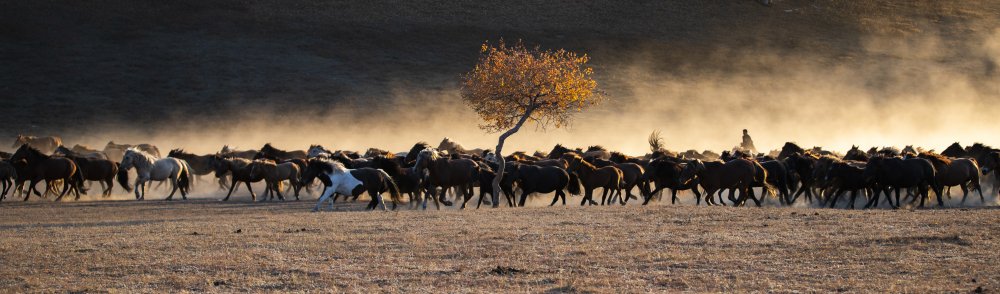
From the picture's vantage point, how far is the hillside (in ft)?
251

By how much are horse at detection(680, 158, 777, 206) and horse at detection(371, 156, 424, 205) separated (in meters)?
6.31

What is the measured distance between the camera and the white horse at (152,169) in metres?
34.6

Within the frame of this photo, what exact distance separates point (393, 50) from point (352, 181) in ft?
208

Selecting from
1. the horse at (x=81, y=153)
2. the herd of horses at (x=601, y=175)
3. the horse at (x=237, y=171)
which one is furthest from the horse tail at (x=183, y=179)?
the horse at (x=81, y=153)

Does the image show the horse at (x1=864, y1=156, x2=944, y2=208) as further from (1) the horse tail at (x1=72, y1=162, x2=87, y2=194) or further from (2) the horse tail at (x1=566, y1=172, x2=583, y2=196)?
(1) the horse tail at (x1=72, y1=162, x2=87, y2=194)

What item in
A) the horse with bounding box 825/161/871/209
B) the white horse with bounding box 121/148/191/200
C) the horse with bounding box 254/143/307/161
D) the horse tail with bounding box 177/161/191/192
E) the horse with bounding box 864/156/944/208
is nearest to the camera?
the horse with bounding box 864/156/944/208

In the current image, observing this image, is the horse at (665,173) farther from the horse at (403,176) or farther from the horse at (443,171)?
the horse at (403,176)

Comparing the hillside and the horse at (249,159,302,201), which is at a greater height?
the hillside

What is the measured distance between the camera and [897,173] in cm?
2716

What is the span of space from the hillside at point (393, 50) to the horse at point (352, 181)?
4386cm

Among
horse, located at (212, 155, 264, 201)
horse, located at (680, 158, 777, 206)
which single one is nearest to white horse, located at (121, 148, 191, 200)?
horse, located at (212, 155, 264, 201)

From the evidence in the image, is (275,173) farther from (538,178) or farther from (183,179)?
(538,178)

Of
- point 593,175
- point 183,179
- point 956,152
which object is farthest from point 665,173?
point 183,179

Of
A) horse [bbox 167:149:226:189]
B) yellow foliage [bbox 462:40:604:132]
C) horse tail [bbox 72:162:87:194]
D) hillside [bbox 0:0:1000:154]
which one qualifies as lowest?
horse tail [bbox 72:162:87:194]
